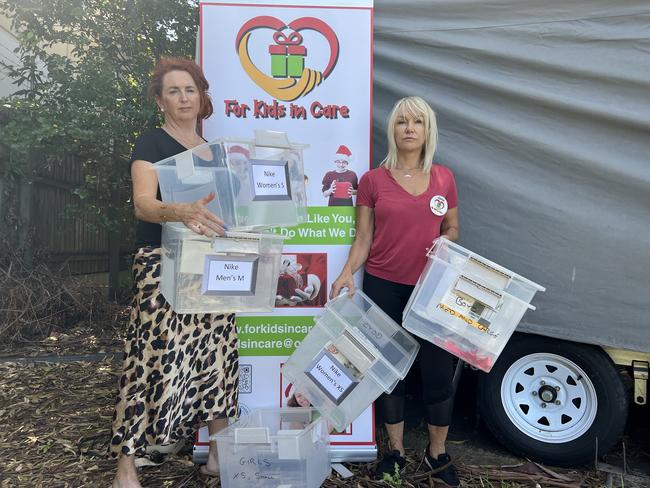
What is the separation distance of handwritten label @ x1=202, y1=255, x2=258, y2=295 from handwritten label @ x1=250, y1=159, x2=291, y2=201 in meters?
0.30

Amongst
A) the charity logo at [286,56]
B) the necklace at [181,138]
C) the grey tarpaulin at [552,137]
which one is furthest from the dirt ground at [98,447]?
the charity logo at [286,56]

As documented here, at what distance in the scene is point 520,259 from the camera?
9.70 ft

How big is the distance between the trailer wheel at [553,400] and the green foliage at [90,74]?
3569mm

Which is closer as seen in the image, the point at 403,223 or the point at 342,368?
the point at 342,368

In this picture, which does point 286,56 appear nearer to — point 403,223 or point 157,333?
point 403,223

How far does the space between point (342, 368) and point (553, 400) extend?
140cm

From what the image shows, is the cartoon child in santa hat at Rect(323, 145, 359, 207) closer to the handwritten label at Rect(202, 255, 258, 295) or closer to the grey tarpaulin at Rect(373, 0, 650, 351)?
the grey tarpaulin at Rect(373, 0, 650, 351)

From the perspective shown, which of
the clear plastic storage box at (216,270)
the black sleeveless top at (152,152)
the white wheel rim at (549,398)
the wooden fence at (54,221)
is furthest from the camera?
the wooden fence at (54,221)

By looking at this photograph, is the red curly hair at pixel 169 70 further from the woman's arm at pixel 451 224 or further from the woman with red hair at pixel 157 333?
the woman's arm at pixel 451 224

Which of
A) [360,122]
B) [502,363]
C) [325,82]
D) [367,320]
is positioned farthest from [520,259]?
[325,82]

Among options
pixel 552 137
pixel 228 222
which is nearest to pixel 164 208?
pixel 228 222

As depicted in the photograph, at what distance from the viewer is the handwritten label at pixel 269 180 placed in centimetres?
216

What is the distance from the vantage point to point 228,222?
2105 millimetres

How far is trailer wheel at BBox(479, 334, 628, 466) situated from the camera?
2773mm
